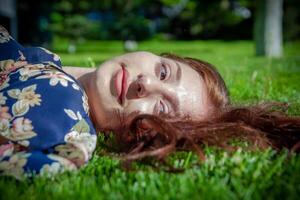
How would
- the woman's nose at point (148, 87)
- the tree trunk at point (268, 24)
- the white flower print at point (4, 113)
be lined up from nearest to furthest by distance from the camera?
1. the white flower print at point (4, 113)
2. the woman's nose at point (148, 87)
3. the tree trunk at point (268, 24)

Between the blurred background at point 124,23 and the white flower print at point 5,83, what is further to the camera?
the blurred background at point 124,23

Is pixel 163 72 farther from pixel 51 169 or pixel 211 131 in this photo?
pixel 51 169

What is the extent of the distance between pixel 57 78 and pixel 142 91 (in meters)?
0.53

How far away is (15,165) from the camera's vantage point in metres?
2.28

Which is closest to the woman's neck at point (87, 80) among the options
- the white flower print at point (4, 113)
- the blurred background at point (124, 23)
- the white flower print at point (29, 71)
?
the white flower print at point (29, 71)

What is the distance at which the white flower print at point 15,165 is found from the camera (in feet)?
7.34

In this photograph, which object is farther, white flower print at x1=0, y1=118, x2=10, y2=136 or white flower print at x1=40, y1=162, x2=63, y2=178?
white flower print at x1=0, y1=118, x2=10, y2=136

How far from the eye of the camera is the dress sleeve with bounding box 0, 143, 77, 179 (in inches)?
88.9

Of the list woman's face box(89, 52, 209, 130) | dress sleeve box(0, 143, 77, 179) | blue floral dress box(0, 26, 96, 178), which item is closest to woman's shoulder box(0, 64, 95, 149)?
blue floral dress box(0, 26, 96, 178)

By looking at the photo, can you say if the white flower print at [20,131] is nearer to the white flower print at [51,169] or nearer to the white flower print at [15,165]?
the white flower print at [15,165]

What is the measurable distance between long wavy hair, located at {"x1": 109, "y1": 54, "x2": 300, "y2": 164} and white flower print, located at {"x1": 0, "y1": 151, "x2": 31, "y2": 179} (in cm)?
52

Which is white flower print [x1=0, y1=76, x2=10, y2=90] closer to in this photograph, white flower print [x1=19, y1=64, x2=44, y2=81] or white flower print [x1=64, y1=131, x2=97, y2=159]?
white flower print [x1=19, y1=64, x2=44, y2=81]

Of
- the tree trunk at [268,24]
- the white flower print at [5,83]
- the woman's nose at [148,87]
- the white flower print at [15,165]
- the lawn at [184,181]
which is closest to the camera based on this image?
the lawn at [184,181]

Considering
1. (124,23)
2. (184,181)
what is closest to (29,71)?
(184,181)
